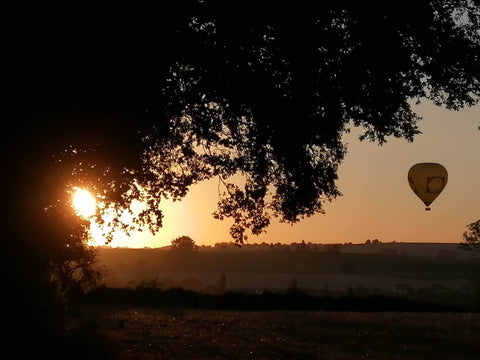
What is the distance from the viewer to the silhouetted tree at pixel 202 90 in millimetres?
15836

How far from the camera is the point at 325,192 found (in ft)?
66.7

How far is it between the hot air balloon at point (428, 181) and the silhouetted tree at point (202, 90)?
2075cm

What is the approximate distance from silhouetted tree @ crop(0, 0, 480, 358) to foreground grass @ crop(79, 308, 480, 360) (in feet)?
9.93

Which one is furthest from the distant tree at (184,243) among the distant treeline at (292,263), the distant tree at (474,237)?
the distant tree at (474,237)

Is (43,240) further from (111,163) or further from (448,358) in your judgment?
(448,358)

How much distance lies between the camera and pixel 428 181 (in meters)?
40.2

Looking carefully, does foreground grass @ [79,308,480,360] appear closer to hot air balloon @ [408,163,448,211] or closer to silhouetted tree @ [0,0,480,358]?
silhouetted tree @ [0,0,480,358]

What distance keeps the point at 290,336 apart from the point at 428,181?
21.1 m

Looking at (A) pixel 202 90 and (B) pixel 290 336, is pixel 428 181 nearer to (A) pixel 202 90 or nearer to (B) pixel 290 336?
(B) pixel 290 336

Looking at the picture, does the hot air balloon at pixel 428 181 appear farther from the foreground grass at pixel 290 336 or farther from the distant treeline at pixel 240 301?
the foreground grass at pixel 290 336

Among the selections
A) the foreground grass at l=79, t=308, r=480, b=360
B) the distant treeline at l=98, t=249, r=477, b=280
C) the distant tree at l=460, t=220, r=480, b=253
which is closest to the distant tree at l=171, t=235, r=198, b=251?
the distant treeline at l=98, t=249, r=477, b=280

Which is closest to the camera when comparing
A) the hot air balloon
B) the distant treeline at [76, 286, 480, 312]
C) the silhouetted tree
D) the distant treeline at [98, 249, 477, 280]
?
the silhouetted tree

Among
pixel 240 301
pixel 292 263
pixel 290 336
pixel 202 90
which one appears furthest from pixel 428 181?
pixel 292 263

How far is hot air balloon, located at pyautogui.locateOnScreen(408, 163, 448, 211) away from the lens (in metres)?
40.0
